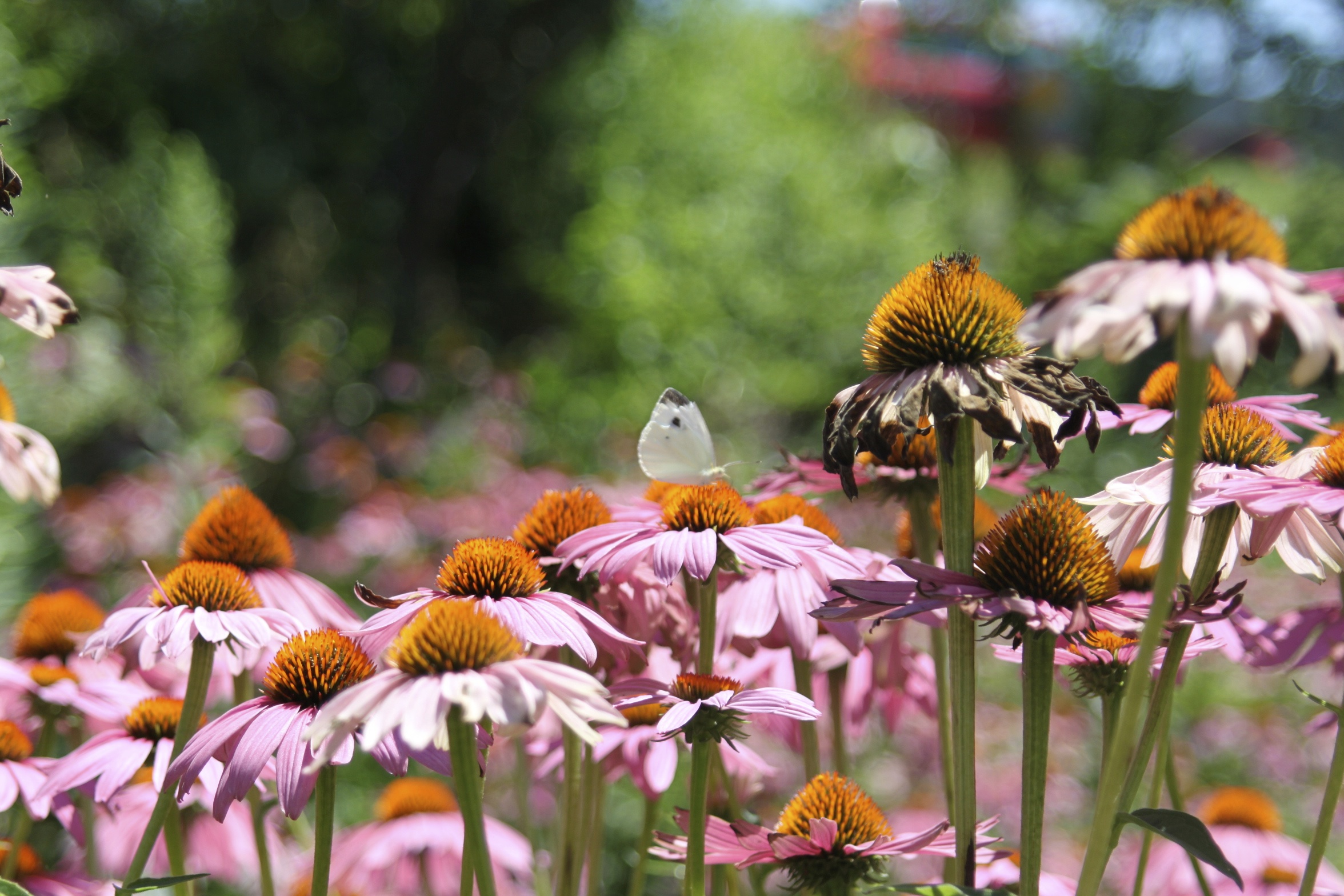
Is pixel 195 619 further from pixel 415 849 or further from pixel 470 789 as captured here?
pixel 415 849

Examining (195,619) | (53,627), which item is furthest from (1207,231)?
(53,627)

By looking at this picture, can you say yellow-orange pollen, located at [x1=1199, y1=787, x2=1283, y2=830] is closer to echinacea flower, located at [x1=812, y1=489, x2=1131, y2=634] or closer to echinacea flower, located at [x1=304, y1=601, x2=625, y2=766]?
echinacea flower, located at [x1=812, y1=489, x2=1131, y2=634]

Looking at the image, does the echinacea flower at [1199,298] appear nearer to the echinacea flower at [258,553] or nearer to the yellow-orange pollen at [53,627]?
the echinacea flower at [258,553]

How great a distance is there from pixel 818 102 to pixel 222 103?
441cm

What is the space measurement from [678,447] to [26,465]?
40cm

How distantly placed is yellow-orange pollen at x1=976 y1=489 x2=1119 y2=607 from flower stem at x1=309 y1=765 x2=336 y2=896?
0.31m

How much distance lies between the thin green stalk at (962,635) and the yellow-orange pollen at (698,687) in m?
0.11

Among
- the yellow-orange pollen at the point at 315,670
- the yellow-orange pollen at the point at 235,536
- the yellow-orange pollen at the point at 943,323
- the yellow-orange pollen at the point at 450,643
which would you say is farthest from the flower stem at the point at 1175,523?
the yellow-orange pollen at the point at 235,536

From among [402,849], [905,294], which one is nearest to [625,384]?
[402,849]

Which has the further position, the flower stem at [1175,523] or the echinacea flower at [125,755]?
the echinacea flower at [125,755]

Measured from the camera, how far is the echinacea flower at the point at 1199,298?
0.32 meters

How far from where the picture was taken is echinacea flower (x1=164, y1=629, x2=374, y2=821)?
43 centimetres

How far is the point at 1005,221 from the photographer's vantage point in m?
7.92

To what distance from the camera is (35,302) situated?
434 mm
